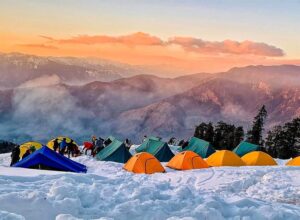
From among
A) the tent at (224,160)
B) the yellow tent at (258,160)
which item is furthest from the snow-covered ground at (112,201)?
the yellow tent at (258,160)

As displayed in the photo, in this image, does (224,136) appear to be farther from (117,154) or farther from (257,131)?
(117,154)

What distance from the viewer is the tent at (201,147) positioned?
1507 inches

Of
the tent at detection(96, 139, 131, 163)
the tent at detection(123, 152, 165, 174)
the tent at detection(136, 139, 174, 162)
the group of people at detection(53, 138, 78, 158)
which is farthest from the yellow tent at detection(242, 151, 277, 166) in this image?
A: the group of people at detection(53, 138, 78, 158)

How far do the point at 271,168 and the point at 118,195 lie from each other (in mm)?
14711

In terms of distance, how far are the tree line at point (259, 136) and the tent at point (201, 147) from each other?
82.4 feet

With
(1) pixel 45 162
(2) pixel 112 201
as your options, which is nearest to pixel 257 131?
(1) pixel 45 162

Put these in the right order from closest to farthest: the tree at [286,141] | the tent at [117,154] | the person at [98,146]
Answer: the tent at [117,154] < the person at [98,146] < the tree at [286,141]

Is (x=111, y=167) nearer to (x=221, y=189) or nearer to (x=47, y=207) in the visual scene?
(x=221, y=189)

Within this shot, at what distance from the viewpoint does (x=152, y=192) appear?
12203mm

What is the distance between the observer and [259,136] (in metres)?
66.9

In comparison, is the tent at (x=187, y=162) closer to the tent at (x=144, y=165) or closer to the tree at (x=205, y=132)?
the tent at (x=144, y=165)

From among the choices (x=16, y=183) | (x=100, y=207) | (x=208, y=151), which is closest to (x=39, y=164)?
(x=16, y=183)

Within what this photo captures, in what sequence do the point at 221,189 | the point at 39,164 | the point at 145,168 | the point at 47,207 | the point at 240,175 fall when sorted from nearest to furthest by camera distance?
the point at 47,207
the point at 221,189
the point at 240,175
the point at 39,164
the point at 145,168

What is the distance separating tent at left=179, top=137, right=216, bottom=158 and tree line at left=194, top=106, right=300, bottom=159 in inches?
989
